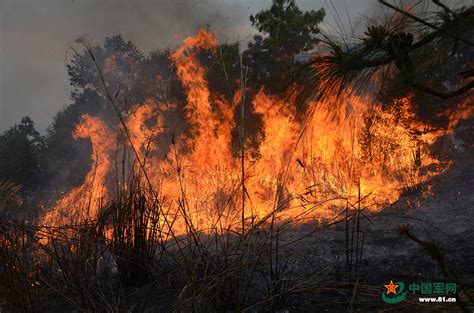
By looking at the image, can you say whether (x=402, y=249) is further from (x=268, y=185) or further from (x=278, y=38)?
(x=278, y=38)

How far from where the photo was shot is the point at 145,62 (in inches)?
679

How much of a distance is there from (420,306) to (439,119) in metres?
9.18

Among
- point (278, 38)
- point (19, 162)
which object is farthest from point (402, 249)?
point (19, 162)

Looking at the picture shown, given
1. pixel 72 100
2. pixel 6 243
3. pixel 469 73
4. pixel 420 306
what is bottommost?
pixel 420 306

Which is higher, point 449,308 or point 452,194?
point 452,194

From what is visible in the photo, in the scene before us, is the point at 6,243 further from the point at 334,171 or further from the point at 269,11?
the point at 269,11

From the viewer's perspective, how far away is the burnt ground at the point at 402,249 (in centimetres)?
187

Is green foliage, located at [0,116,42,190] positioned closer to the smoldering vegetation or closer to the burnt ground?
the smoldering vegetation

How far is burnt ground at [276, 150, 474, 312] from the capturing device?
6.14ft

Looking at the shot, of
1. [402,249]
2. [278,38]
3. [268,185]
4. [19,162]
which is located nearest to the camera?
[402,249]

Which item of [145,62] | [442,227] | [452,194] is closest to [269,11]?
[145,62]

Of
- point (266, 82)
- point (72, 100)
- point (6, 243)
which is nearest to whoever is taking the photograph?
point (6, 243)

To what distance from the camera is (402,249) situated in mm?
3398

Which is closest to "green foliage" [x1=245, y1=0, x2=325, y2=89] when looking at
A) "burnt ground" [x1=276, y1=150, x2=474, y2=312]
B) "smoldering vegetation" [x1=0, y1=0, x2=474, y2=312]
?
"smoldering vegetation" [x1=0, y1=0, x2=474, y2=312]
